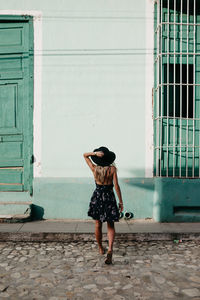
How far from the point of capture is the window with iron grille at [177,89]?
562 centimetres

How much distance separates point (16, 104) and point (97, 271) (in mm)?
3806

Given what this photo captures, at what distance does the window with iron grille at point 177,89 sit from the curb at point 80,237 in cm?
122

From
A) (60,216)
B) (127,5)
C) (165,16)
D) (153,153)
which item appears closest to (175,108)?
(153,153)

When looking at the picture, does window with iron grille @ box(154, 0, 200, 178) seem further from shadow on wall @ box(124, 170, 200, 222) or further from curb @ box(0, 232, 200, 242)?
curb @ box(0, 232, 200, 242)

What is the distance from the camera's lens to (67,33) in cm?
577

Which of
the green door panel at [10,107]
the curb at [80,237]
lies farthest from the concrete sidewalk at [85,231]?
the green door panel at [10,107]

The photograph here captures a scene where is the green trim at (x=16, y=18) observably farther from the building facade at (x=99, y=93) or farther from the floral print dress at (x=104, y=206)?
the floral print dress at (x=104, y=206)

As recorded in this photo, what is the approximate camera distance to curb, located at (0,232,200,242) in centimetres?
466

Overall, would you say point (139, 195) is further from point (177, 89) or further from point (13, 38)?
point (13, 38)

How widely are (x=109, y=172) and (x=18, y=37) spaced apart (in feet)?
12.1

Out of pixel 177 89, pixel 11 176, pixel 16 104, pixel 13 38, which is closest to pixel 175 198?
pixel 177 89

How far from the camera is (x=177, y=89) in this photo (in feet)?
19.4

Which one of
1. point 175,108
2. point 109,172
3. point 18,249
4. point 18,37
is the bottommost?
point 18,249

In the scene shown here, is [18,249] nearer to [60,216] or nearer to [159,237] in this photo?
[60,216]
